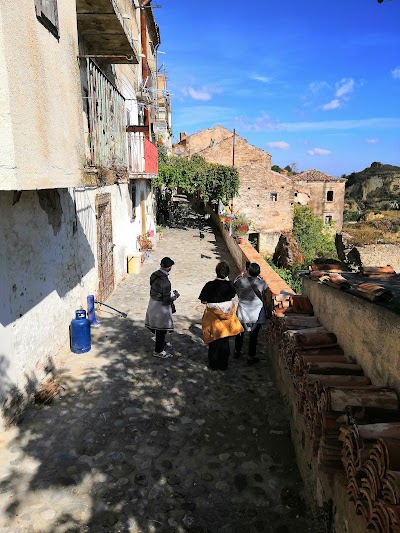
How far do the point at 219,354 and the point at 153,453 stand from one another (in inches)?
80.7

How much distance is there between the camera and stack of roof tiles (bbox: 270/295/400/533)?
71.3 inches

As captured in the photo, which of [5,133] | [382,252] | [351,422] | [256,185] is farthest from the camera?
[382,252]

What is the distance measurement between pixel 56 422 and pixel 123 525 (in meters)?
1.76

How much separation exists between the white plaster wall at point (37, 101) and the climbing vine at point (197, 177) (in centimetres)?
1496

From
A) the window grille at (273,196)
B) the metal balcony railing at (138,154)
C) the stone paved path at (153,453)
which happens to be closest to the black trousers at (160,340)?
the stone paved path at (153,453)

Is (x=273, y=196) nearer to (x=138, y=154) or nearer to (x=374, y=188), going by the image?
(x=138, y=154)

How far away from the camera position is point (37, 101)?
3.47 meters

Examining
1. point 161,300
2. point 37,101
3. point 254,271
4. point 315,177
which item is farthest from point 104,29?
point 315,177

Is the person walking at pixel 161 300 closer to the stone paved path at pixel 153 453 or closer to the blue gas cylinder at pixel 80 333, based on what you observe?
the stone paved path at pixel 153 453

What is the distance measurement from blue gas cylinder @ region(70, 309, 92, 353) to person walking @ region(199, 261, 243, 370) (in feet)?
6.91

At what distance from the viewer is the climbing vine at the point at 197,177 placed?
19.9 m

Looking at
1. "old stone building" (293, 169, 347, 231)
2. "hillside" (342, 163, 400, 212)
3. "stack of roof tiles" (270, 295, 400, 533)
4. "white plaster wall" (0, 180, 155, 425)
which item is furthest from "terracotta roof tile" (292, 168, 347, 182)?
"stack of roof tiles" (270, 295, 400, 533)

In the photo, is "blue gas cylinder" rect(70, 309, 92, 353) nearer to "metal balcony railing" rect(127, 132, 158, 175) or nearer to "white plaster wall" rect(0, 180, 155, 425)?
"white plaster wall" rect(0, 180, 155, 425)

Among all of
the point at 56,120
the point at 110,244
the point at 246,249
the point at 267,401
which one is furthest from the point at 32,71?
the point at 246,249
